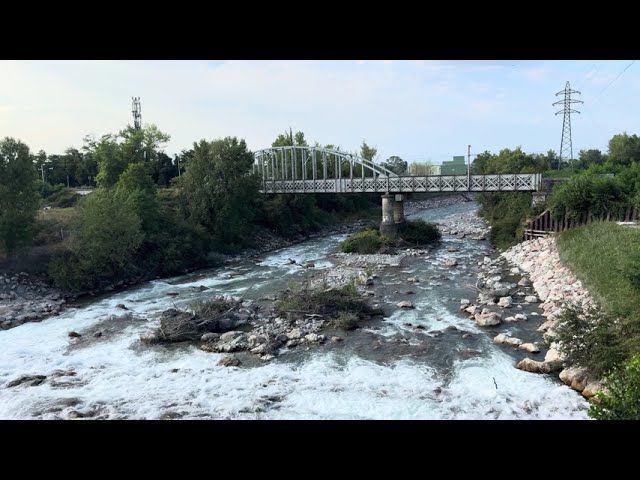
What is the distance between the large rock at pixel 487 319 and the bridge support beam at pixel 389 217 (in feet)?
56.0

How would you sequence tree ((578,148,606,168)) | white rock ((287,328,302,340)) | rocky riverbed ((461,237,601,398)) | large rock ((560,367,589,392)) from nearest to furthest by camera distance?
large rock ((560,367,589,392))
rocky riverbed ((461,237,601,398))
white rock ((287,328,302,340))
tree ((578,148,606,168))

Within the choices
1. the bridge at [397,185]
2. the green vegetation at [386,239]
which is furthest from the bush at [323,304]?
the bridge at [397,185]

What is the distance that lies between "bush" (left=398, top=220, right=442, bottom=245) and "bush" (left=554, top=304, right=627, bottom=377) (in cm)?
1979

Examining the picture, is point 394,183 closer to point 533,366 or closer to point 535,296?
point 535,296

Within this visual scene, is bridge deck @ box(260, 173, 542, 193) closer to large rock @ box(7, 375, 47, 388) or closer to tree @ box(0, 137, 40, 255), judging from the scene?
tree @ box(0, 137, 40, 255)

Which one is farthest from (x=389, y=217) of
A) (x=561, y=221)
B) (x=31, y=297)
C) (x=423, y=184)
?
(x=31, y=297)

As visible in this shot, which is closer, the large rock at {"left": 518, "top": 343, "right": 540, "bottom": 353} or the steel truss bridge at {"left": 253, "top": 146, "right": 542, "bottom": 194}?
the large rock at {"left": 518, "top": 343, "right": 540, "bottom": 353}

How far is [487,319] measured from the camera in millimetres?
Answer: 15227

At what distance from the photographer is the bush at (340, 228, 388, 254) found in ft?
100

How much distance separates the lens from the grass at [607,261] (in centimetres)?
1301

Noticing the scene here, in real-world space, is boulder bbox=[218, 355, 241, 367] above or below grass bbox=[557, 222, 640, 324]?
below

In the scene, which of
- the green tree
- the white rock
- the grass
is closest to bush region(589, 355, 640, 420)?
the grass

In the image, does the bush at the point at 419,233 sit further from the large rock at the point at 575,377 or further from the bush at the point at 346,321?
the large rock at the point at 575,377
